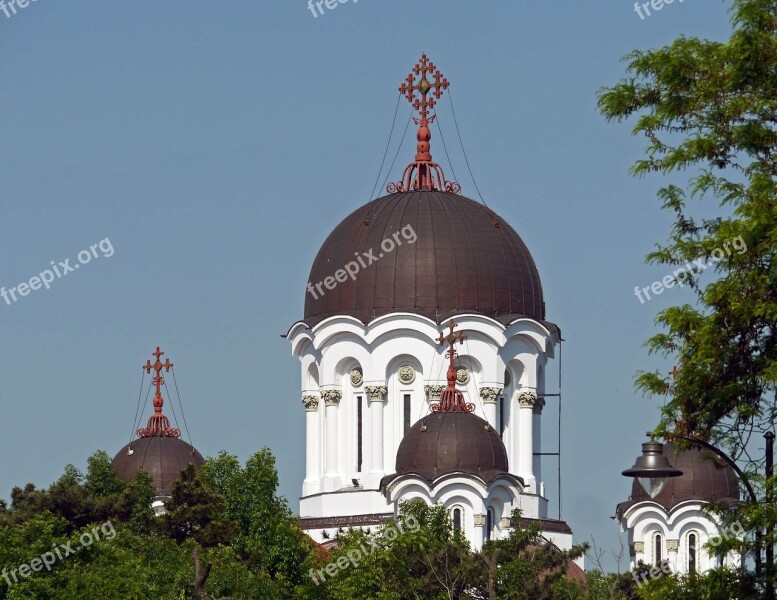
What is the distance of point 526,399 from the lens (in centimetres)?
6238

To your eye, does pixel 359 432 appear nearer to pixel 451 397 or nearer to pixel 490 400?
pixel 490 400

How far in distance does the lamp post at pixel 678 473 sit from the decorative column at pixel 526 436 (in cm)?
3435

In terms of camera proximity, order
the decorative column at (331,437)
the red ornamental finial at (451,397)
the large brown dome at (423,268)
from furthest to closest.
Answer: the decorative column at (331,437) < the large brown dome at (423,268) < the red ornamental finial at (451,397)

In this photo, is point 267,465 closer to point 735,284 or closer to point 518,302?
point 518,302

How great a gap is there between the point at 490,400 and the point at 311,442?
5028mm

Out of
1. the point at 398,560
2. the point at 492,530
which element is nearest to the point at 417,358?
the point at 492,530

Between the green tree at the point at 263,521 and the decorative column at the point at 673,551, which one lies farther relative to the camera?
the decorative column at the point at 673,551

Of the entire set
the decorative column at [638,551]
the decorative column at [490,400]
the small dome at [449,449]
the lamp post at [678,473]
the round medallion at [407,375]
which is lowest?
the lamp post at [678,473]

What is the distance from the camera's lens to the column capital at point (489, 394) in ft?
201

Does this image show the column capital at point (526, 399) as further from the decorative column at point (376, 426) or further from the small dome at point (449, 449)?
the small dome at point (449, 449)

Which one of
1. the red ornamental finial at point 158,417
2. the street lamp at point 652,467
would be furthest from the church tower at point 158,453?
the street lamp at point 652,467

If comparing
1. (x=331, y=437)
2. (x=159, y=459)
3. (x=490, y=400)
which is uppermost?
(x=490, y=400)

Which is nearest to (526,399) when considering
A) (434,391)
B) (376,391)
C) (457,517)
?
(434,391)

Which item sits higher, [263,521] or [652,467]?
[263,521]
